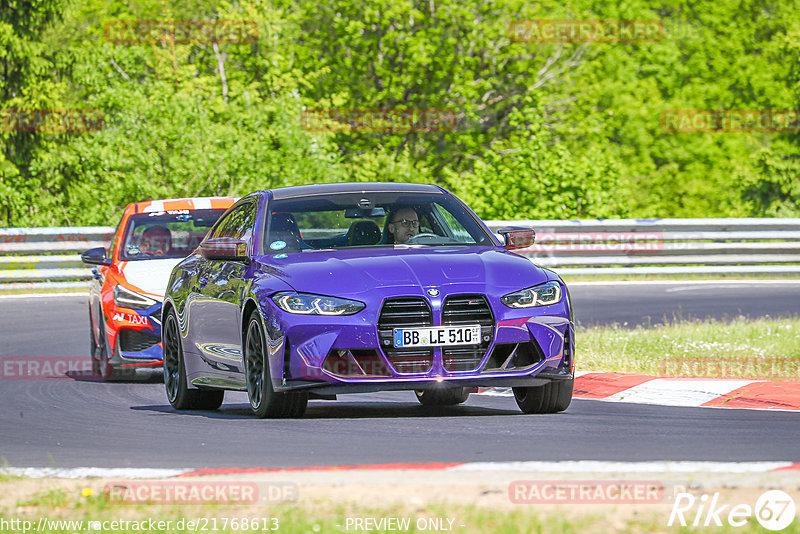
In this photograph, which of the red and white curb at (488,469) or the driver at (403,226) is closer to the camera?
the red and white curb at (488,469)

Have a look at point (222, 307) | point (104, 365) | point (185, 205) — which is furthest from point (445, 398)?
point (185, 205)

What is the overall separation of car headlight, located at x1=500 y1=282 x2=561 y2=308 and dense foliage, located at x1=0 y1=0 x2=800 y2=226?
2054 cm

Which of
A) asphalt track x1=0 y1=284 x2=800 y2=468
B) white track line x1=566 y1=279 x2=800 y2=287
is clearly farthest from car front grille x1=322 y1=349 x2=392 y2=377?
white track line x1=566 y1=279 x2=800 y2=287

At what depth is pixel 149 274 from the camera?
13.1m

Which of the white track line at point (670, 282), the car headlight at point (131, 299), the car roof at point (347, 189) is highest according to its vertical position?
the car roof at point (347, 189)

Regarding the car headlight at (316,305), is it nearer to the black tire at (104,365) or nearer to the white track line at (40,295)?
the black tire at (104,365)

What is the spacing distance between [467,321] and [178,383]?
2858 mm

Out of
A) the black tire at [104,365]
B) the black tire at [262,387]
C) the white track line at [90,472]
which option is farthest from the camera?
the black tire at [104,365]

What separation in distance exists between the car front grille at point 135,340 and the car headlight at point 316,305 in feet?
14.4

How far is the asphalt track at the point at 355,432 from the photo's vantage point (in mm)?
7273

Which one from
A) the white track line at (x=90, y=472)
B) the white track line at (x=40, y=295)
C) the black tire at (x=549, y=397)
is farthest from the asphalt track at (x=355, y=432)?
the white track line at (x=40, y=295)

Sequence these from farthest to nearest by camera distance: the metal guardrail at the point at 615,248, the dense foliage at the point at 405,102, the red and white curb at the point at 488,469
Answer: the dense foliage at the point at 405,102 → the metal guardrail at the point at 615,248 → the red and white curb at the point at 488,469

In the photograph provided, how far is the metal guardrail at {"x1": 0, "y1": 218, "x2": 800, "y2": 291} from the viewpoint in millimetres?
23406

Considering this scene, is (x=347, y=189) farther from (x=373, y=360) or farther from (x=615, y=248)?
(x=615, y=248)
